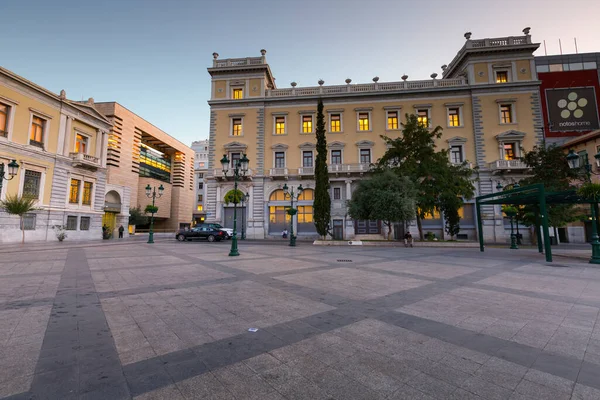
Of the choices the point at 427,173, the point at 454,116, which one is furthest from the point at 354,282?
the point at 454,116

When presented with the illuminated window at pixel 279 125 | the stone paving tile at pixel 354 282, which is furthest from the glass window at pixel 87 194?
the stone paving tile at pixel 354 282

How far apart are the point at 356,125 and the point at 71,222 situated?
32281 mm

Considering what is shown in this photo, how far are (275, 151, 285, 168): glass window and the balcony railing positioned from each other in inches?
765

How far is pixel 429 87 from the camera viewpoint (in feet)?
101

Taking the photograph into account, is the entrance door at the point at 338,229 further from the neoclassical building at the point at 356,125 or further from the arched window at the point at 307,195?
the arched window at the point at 307,195

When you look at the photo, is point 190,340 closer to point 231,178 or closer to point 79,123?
point 231,178

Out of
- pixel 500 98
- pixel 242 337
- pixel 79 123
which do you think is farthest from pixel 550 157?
pixel 79 123

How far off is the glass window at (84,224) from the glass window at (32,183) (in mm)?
4917

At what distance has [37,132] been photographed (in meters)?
23.7

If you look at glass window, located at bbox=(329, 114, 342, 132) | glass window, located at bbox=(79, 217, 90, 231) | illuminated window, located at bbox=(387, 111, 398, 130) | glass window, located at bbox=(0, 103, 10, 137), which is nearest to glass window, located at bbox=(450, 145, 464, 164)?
illuminated window, located at bbox=(387, 111, 398, 130)

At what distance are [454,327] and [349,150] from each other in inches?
1139

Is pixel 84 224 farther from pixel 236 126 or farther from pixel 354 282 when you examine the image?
pixel 354 282

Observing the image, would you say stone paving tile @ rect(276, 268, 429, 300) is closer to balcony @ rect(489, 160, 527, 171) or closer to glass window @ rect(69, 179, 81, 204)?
balcony @ rect(489, 160, 527, 171)

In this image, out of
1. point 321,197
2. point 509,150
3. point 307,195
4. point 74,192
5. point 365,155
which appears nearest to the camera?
point 321,197
